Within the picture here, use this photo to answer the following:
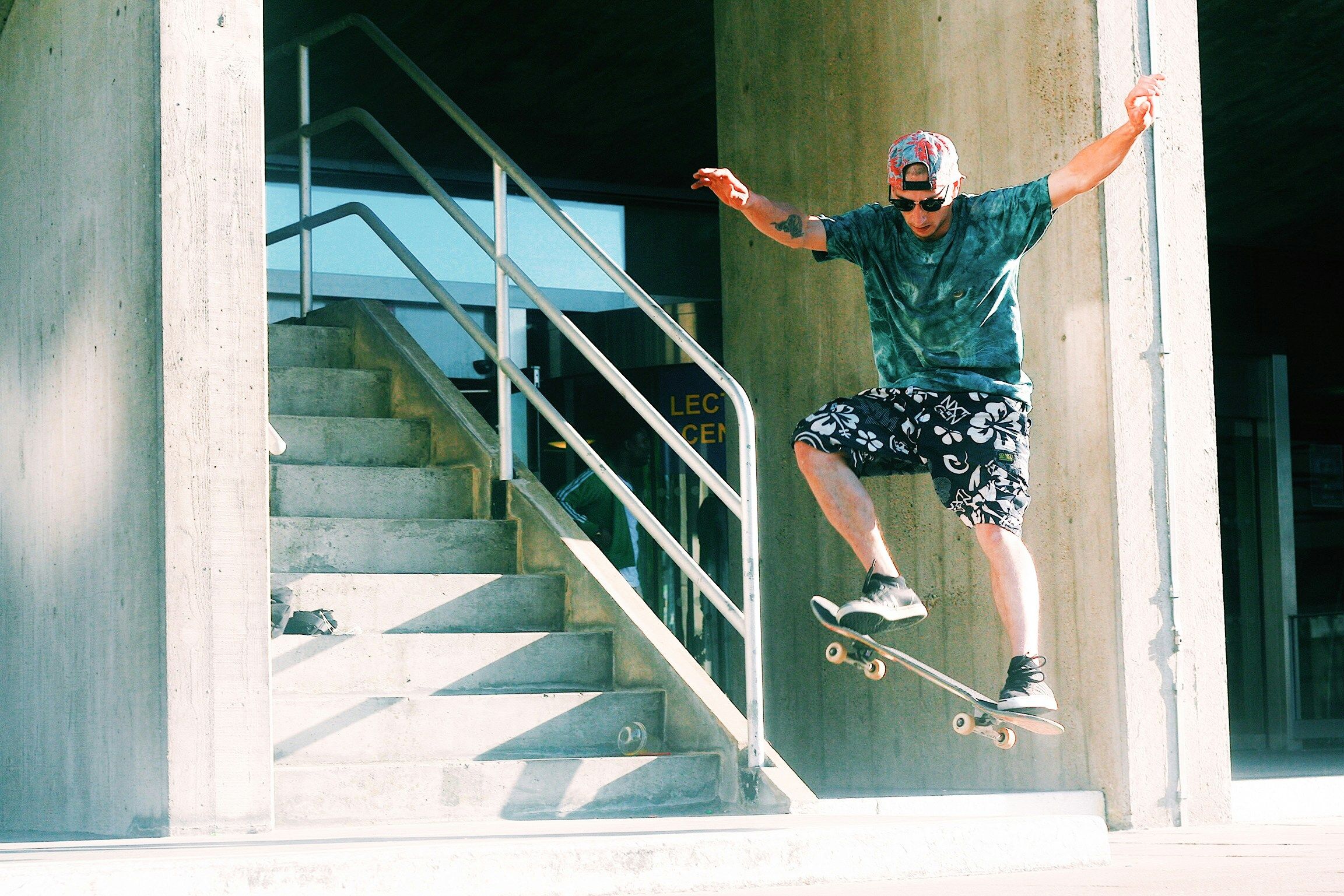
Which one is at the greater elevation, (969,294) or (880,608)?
(969,294)

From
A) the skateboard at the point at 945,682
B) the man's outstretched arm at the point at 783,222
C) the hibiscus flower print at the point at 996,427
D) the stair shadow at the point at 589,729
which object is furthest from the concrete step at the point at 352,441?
the hibiscus flower print at the point at 996,427

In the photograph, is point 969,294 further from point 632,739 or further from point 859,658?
point 632,739

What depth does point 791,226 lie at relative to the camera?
18.3 feet

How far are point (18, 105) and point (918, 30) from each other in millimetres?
3342

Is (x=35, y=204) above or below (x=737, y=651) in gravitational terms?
above

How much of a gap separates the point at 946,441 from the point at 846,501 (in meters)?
0.37

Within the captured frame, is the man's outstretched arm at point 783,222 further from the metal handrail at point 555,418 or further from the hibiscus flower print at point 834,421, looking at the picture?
the metal handrail at point 555,418

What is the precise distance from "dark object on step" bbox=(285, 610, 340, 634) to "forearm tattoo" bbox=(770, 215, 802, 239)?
1931 mm

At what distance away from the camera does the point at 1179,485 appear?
19.7 feet

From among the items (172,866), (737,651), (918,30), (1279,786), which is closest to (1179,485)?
(1279,786)

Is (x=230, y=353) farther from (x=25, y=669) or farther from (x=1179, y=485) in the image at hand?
(x=1179, y=485)

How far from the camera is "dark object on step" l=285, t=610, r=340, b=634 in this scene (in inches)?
216

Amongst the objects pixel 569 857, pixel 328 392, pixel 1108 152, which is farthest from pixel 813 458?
pixel 328 392

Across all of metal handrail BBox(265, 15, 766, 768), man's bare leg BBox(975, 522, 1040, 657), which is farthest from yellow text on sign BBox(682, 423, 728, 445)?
man's bare leg BBox(975, 522, 1040, 657)
